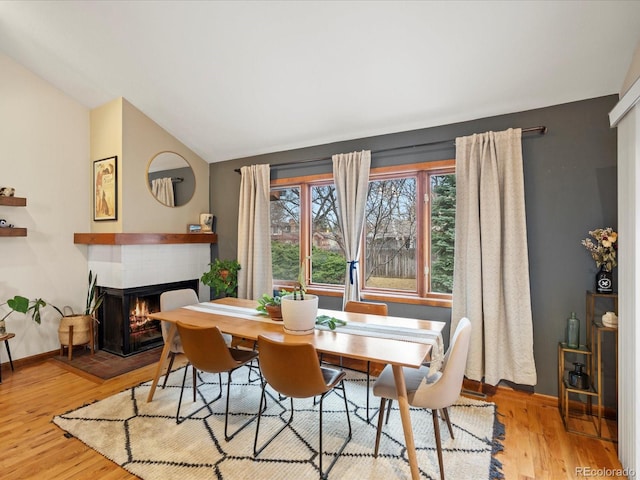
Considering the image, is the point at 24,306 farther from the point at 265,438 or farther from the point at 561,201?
the point at 561,201

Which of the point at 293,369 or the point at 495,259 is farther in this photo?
the point at 495,259

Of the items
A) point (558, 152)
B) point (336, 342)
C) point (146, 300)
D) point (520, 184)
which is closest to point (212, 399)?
point (336, 342)

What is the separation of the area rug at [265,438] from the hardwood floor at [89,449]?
0.08 m

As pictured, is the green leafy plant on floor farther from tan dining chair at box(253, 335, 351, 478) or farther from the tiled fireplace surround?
tan dining chair at box(253, 335, 351, 478)

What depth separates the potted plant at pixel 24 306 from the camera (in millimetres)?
3129

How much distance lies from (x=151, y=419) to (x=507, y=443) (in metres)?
2.45

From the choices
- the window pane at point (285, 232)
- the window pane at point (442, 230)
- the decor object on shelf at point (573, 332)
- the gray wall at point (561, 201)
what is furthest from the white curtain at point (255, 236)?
the decor object on shelf at point (573, 332)

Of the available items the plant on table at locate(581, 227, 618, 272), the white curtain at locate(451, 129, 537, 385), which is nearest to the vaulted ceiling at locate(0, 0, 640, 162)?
the white curtain at locate(451, 129, 537, 385)

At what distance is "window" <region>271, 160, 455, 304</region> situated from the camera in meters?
3.15

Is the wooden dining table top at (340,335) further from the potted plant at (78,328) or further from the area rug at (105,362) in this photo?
the potted plant at (78,328)

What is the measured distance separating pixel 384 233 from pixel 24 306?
359 cm

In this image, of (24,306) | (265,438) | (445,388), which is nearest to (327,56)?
(445,388)

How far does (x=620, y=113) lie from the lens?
76.7 inches

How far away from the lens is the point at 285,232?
4.14 m
